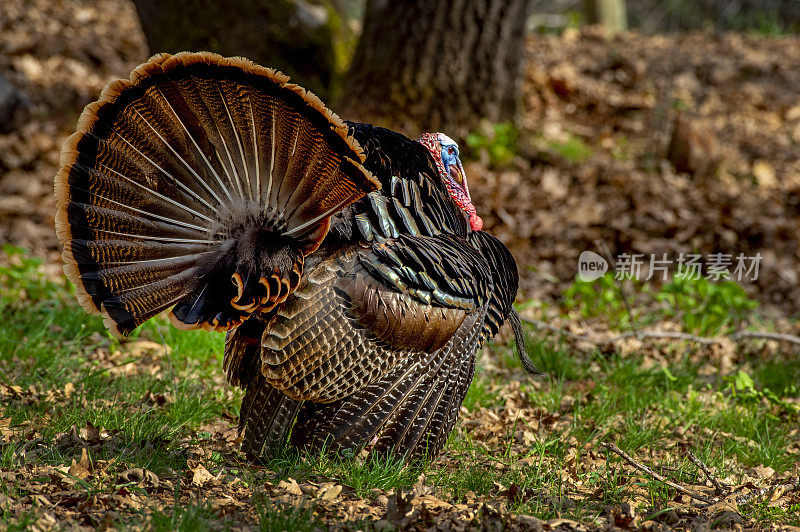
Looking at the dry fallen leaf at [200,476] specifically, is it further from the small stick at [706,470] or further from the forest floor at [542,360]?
the small stick at [706,470]

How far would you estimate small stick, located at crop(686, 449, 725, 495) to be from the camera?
10.5ft

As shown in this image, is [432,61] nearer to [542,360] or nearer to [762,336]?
[542,360]

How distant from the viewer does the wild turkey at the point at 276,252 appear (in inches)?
105

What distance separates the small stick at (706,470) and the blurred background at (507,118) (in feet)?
8.21

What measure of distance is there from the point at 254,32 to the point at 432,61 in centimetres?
174

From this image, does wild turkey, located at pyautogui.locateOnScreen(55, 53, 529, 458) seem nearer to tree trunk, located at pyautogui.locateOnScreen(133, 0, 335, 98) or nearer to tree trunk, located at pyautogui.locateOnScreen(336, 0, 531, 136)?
tree trunk, located at pyautogui.locateOnScreen(336, 0, 531, 136)

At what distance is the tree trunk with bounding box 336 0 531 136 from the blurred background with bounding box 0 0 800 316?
14 mm

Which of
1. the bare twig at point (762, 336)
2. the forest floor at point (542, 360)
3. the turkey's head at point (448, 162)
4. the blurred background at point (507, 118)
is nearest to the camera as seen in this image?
the forest floor at point (542, 360)

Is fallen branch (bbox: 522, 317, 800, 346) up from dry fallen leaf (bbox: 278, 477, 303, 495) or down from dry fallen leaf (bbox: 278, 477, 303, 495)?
up

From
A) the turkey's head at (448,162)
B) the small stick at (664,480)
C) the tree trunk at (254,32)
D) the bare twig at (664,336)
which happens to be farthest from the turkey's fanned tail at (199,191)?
the tree trunk at (254,32)

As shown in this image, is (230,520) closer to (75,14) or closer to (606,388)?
(606,388)

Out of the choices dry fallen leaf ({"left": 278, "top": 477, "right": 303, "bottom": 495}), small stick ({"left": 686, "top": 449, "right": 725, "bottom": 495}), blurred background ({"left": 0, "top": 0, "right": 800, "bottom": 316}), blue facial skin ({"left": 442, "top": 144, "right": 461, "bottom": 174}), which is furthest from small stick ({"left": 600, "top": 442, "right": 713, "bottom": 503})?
blurred background ({"left": 0, "top": 0, "right": 800, "bottom": 316})

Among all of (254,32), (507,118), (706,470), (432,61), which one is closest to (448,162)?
(706,470)

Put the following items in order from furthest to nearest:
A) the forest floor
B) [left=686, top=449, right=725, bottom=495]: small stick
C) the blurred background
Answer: the blurred background → [left=686, top=449, right=725, bottom=495]: small stick → the forest floor
